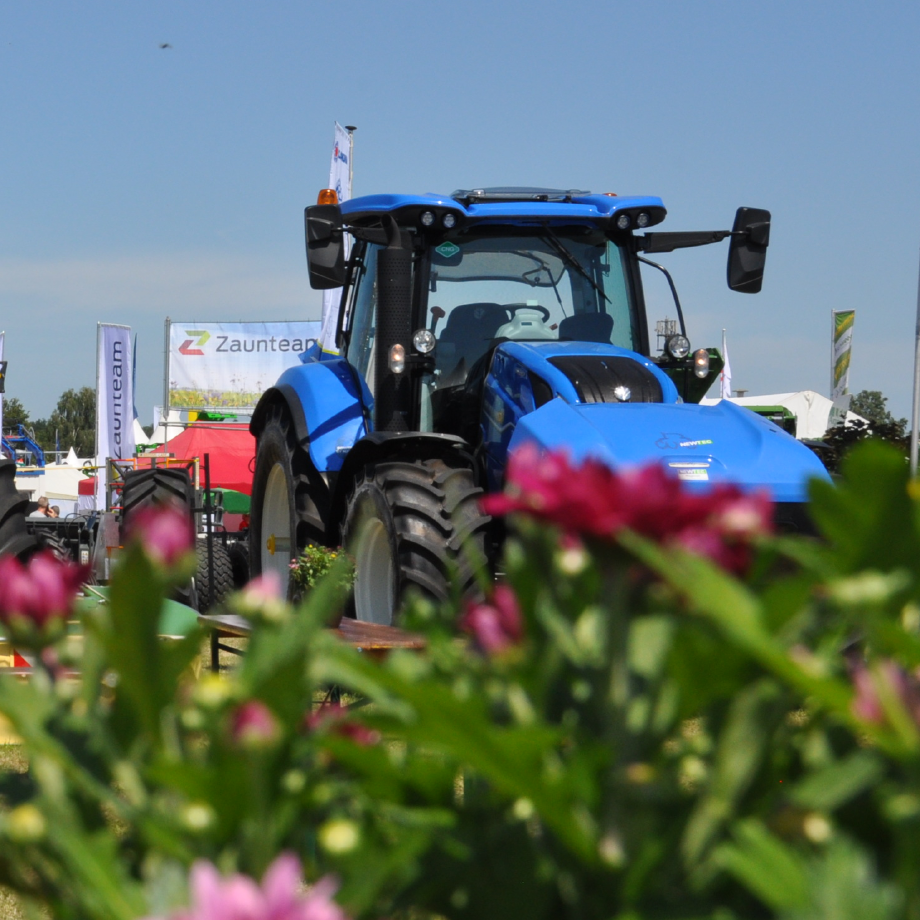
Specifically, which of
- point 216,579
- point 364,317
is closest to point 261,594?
point 364,317

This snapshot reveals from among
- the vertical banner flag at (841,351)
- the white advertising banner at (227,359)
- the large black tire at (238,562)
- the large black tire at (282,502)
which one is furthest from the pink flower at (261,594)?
the white advertising banner at (227,359)

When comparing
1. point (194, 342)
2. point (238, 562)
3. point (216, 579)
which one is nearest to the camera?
point (216, 579)

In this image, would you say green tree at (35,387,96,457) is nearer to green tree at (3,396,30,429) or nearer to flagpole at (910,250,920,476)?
green tree at (3,396,30,429)

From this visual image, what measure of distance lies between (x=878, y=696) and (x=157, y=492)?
919cm

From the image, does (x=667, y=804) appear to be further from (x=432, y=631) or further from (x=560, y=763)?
(x=432, y=631)

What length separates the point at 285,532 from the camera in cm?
734

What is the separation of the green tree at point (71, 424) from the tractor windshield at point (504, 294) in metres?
74.6

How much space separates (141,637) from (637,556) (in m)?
0.26

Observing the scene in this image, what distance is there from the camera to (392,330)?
5.46 m

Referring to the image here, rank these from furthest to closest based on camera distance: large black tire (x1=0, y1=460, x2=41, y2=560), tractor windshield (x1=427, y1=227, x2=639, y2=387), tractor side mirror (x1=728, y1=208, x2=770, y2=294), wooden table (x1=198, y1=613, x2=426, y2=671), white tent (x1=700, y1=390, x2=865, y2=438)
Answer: white tent (x1=700, y1=390, x2=865, y2=438), large black tire (x1=0, y1=460, x2=41, y2=560), tractor windshield (x1=427, y1=227, x2=639, y2=387), tractor side mirror (x1=728, y1=208, x2=770, y2=294), wooden table (x1=198, y1=613, x2=426, y2=671)

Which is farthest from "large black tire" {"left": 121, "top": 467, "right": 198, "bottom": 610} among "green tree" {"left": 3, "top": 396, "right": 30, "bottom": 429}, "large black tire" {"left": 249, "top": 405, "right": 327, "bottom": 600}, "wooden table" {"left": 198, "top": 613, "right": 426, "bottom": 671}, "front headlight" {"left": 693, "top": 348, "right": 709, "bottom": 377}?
"green tree" {"left": 3, "top": 396, "right": 30, "bottom": 429}

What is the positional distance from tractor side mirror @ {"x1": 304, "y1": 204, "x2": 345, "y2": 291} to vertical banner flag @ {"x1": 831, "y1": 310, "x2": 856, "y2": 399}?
10.7 meters

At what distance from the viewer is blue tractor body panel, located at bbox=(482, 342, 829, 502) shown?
15.2 ft

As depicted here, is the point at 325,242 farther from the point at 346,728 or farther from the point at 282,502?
the point at 346,728
